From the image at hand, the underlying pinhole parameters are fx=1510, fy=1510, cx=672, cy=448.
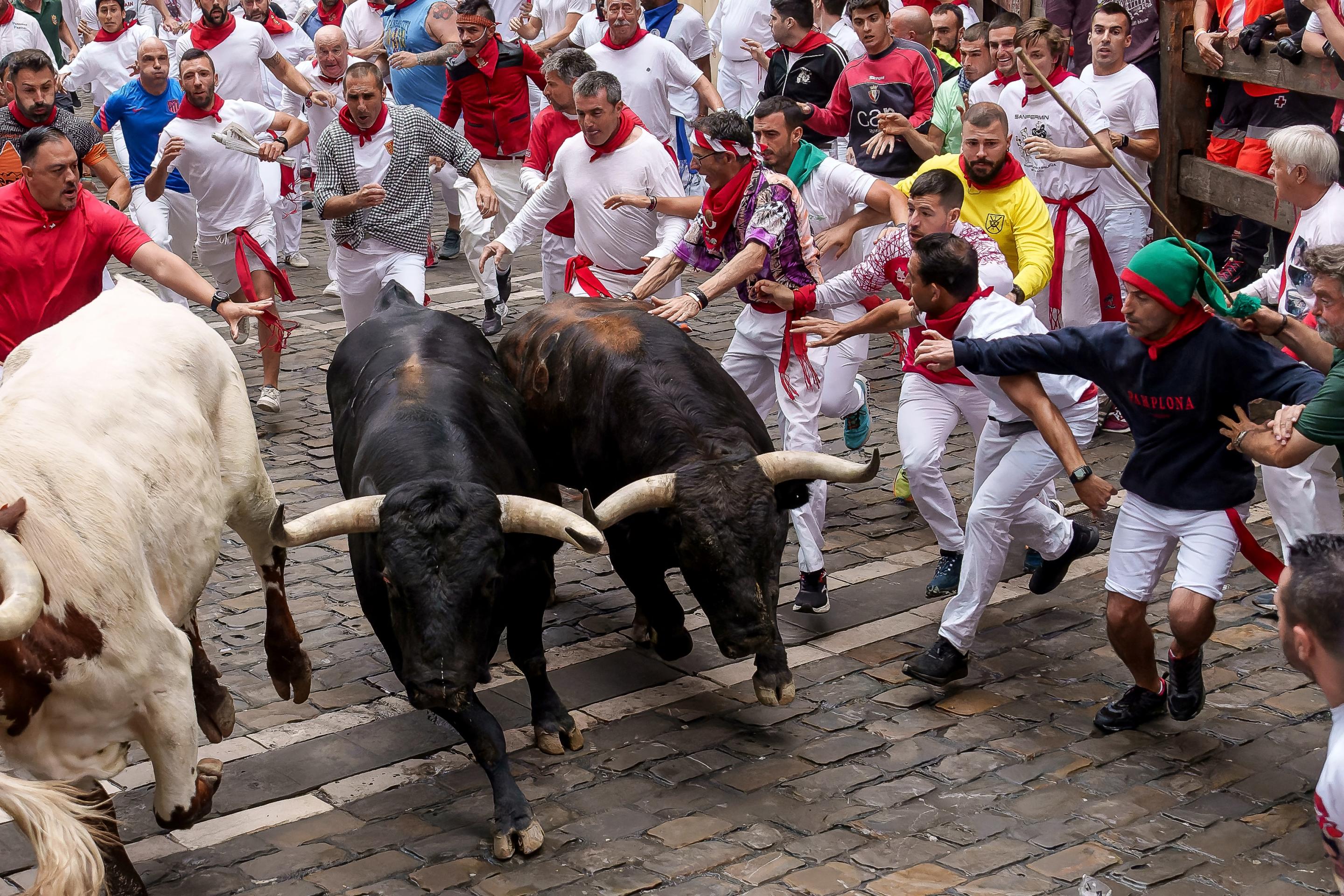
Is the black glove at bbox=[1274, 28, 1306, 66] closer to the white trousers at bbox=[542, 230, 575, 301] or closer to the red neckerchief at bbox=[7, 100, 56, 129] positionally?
the white trousers at bbox=[542, 230, 575, 301]

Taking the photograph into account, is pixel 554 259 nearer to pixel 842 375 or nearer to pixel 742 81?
pixel 842 375

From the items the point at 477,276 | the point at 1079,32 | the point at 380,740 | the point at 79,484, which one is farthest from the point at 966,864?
the point at 1079,32

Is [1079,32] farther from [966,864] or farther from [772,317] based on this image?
[966,864]

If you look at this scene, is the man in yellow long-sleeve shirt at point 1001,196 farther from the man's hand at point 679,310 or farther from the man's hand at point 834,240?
the man's hand at point 679,310

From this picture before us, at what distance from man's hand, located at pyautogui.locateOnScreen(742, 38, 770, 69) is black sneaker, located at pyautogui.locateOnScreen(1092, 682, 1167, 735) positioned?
876 centimetres

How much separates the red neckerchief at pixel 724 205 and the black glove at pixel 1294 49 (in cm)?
394

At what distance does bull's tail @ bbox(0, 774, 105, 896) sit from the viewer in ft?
14.3

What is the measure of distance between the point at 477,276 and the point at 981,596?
A: 19.2ft

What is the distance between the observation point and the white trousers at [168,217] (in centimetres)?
1209

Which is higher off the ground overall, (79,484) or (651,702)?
(79,484)

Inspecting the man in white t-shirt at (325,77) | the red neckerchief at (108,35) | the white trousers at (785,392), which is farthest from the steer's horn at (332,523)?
the red neckerchief at (108,35)

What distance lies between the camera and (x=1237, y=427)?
5707 millimetres

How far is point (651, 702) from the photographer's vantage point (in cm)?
677

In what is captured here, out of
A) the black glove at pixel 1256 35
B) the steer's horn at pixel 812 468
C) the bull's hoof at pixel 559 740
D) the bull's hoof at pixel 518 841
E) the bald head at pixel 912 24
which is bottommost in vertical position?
the bull's hoof at pixel 559 740
